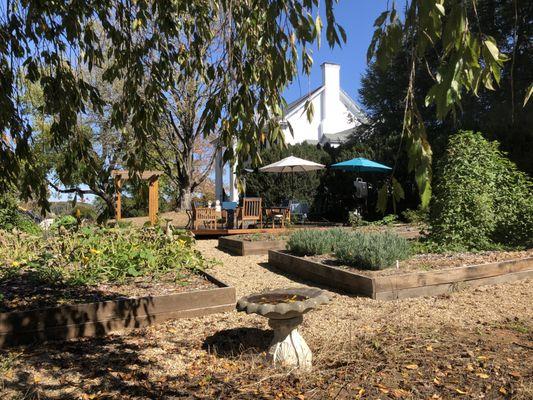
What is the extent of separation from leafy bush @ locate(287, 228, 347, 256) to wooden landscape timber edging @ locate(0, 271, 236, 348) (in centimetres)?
286

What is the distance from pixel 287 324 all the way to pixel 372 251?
3.05 m

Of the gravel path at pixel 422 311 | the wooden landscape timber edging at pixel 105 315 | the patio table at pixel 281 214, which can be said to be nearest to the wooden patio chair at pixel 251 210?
the patio table at pixel 281 214

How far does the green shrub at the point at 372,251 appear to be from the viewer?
6216mm

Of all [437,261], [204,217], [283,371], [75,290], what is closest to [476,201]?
[437,261]

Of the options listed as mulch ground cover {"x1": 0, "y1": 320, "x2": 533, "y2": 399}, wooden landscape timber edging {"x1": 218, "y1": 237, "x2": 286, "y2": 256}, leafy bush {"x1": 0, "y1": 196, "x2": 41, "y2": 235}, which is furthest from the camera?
wooden landscape timber edging {"x1": 218, "y1": 237, "x2": 286, "y2": 256}

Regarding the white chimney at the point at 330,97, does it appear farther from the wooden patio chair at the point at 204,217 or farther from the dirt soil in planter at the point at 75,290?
the dirt soil in planter at the point at 75,290

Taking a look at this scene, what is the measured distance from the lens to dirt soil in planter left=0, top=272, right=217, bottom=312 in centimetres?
473

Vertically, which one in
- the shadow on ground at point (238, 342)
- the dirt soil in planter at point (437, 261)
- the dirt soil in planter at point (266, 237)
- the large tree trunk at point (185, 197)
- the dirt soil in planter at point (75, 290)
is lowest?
the shadow on ground at point (238, 342)

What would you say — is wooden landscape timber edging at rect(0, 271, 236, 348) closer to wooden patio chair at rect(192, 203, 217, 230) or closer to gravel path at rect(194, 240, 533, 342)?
gravel path at rect(194, 240, 533, 342)

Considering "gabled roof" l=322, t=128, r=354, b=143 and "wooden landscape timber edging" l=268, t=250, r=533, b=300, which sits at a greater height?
"gabled roof" l=322, t=128, r=354, b=143

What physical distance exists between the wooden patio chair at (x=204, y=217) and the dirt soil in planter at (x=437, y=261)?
7.14 meters

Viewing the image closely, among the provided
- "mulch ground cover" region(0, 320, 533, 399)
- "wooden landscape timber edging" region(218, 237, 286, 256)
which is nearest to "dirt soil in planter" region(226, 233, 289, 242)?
"wooden landscape timber edging" region(218, 237, 286, 256)

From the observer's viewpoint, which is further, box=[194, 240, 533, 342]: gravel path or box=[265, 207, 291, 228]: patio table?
box=[265, 207, 291, 228]: patio table

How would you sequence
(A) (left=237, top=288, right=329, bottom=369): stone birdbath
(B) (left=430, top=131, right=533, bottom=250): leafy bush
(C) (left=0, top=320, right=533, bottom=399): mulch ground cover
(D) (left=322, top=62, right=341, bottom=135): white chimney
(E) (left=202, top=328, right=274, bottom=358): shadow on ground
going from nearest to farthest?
(C) (left=0, top=320, right=533, bottom=399): mulch ground cover, (A) (left=237, top=288, right=329, bottom=369): stone birdbath, (E) (left=202, top=328, right=274, bottom=358): shadow on ground, (B) (left=430, top=131, right=533, bottom=250): leafy bush, (D) (left=322, top=62, right=341, bottom=135): white chimney
